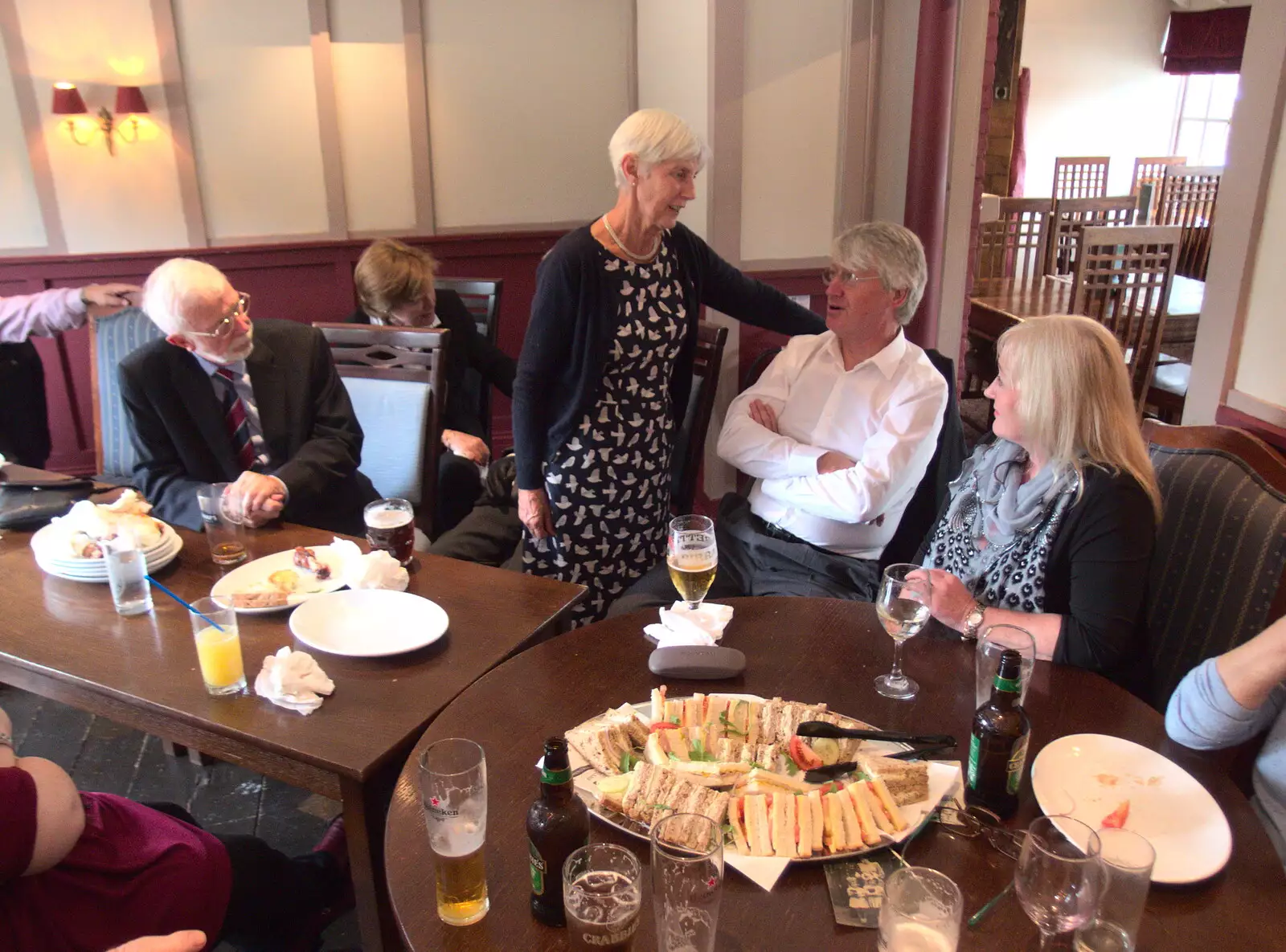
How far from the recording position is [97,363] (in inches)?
98.0

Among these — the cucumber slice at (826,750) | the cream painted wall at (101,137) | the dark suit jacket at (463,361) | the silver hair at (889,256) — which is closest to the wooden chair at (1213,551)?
the silver hair at (889,256)

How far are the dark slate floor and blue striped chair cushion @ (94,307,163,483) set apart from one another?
717 mm

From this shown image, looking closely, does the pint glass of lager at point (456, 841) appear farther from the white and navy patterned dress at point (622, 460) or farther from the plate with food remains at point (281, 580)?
the white and navy patterned dress at point (622, 460)

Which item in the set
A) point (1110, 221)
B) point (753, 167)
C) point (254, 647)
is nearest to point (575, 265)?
point (254, 647)

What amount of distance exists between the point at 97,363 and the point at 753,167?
207 centimetres

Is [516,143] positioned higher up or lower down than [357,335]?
higher up

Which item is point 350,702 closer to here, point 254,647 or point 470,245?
point 254,647

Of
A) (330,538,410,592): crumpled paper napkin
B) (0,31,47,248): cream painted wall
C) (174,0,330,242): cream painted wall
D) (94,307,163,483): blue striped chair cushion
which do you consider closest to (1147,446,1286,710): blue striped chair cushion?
(330,538,410,592): crumpled paper napkin

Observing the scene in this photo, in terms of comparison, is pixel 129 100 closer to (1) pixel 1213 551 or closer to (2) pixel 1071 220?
(1) pixel 1213 551

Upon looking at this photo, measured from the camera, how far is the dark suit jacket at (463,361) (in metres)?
3.10

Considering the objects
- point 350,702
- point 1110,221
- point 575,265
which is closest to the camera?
point 350,702

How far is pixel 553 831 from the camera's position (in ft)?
2.91

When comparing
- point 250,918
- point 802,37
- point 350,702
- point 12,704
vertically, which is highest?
point 802,37

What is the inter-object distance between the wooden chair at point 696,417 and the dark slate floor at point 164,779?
1230 millimetres
